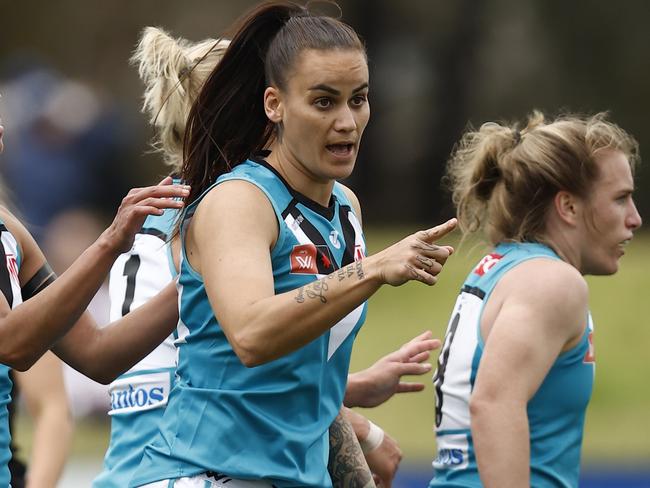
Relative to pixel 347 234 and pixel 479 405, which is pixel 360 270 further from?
pixel 479 405

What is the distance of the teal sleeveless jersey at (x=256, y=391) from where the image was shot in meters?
3.84

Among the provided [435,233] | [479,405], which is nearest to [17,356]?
[435,233]

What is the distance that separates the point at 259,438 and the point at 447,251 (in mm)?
761

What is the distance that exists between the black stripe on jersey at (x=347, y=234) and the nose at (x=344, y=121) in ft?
1.10

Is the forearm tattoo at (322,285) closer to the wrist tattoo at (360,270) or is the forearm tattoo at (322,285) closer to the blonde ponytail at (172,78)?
the wrist tattoo at (360,270)

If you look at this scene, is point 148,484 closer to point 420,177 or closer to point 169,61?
point 169,61

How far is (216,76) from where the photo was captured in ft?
13.6

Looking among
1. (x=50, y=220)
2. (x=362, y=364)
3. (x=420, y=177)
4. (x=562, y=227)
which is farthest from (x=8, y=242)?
(x=420, y=177)

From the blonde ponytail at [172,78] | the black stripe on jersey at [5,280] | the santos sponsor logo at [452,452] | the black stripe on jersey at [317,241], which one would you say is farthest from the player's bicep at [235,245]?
the blonde ponytail at [172,78]

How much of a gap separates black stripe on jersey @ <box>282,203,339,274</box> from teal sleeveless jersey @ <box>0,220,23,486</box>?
823 millimetres

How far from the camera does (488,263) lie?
15.2 ft

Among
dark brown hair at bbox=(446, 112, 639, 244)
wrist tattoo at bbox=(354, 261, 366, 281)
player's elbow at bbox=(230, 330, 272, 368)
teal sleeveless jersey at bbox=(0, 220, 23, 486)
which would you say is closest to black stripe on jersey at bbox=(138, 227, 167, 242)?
teal sleeveless jersey at bbox=(0, 220, 23, 486)

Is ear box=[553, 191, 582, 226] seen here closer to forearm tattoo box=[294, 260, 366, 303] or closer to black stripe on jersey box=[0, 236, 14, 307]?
forearm tattoo box=[294, 260, 366, 303]

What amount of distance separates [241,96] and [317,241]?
498mm
